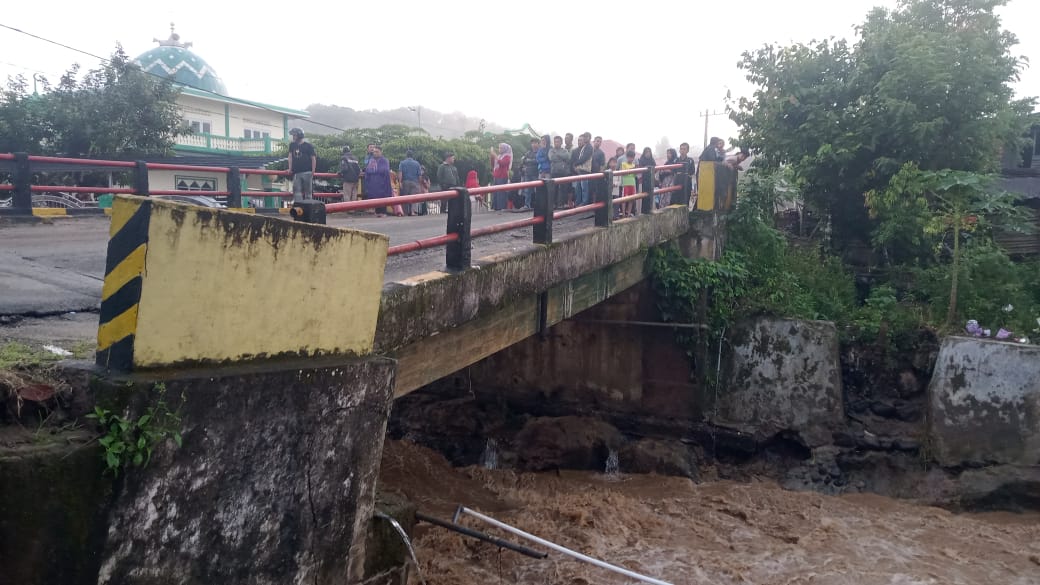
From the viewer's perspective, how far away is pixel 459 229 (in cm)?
607

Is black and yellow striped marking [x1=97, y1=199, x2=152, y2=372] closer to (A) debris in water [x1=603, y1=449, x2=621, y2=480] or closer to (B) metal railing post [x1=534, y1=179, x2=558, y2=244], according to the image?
(B) metal railing post [x1=534, y1=179, x2=558, y2=244]

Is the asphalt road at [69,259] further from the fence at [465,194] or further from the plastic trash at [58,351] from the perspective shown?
the plastic trash at [58,351]

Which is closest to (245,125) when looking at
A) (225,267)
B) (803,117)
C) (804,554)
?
(803,117)

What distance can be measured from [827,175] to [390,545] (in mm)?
11214

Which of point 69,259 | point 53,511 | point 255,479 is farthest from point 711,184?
point 53,511

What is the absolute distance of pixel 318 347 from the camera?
4.06m

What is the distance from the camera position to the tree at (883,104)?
12.1 metres

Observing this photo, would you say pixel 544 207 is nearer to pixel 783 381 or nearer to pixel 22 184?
pixel 783 381

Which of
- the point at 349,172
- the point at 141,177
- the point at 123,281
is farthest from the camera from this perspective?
the point at 349,172

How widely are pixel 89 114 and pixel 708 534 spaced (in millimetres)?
15653

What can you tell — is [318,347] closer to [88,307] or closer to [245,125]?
[88,307]

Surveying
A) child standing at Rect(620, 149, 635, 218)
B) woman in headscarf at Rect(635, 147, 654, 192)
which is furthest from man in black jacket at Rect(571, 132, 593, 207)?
woman in headscarf at Rect(635, 147, 654, 192)

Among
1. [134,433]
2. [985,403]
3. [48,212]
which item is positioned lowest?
[985,403]

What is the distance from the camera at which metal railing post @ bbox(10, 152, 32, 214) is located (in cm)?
950
